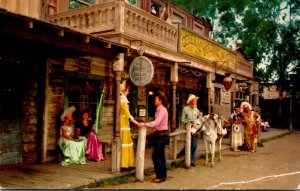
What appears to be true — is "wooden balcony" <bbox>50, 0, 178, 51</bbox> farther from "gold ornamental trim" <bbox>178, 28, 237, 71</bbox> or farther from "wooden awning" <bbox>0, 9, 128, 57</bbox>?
"gold ornamental trim" <bbox>178, 28, 237, 71</bbox>

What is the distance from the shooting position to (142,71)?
9.80 metres

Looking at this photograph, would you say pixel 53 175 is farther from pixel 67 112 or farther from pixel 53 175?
pixel 67 112

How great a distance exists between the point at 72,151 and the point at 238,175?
14.5ft

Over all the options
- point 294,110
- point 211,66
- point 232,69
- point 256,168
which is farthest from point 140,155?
point 294,110

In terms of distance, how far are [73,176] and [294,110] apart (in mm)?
30929

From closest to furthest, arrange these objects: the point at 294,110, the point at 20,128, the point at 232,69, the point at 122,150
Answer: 1. the point at 122,150
2. the point at 20,128
3. the point at 232,69
4. the point at 294,110

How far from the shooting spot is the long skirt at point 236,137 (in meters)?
14.9

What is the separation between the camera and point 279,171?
10.3 metres

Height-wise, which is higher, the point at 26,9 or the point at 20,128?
the point at 26,9

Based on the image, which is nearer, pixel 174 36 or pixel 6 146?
pixel 6 146

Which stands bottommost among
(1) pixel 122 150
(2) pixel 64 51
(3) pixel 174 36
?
(1) pixel 122 150

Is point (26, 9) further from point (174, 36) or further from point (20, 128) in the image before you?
point (174, 36)

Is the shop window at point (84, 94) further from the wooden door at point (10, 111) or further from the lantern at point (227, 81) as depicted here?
the lantern at point (227, 81)

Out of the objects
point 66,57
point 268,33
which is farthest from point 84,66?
point 268,33
